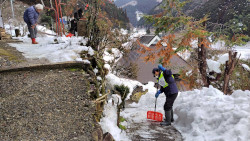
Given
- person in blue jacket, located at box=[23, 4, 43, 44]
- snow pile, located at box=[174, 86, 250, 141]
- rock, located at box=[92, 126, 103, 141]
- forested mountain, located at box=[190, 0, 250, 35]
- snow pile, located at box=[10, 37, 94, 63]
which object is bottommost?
snow pile, located at box=[174, 86, 250, 141]

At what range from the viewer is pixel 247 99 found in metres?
4.51

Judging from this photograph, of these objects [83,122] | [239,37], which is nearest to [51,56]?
[83,122]

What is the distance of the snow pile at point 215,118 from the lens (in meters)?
3.62

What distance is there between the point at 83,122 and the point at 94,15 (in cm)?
359

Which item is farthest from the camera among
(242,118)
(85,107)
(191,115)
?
(191,115)

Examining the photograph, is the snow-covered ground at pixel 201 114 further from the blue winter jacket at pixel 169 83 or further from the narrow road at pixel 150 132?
the blue winter jacket at pixel 169 83

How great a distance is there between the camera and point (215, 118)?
424 cm

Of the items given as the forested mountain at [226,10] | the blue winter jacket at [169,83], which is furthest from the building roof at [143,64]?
the forested mountain at [226,10]

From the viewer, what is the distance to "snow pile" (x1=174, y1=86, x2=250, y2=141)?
3.62 m

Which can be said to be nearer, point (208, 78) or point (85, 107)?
point (85, 107)

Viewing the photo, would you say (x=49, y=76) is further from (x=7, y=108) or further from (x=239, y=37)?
(x=239, y=37)

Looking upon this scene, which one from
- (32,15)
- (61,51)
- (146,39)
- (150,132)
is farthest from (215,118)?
(146,39)

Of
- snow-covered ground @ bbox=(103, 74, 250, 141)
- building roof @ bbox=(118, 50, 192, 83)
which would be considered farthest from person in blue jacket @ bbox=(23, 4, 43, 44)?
building roof @ bbox=(118, 50, 192, 83)

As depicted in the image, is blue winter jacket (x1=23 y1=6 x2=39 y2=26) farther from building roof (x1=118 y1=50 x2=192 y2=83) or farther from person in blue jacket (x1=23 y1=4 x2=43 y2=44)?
building roof (x1=118 y1=50 x2=192 y2=83)
